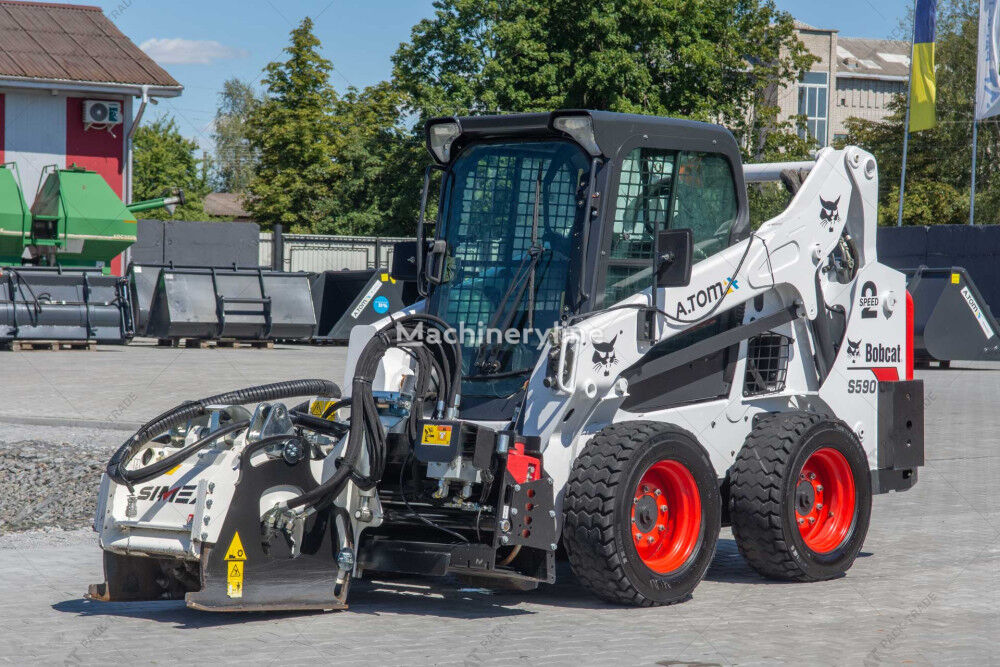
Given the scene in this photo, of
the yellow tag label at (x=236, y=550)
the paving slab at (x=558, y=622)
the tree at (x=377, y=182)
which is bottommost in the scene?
the paving slab at (x=558, y=622)

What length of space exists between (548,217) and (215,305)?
20411 mm

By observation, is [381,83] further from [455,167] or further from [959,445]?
[455,167]

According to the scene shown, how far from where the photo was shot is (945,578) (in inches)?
291

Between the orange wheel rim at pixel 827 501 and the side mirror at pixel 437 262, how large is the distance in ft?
7.74

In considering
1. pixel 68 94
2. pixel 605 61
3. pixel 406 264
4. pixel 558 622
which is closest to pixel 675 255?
pixel 406 264

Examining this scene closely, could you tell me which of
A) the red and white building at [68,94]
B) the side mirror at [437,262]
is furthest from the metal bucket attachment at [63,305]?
the side mirror at [437,262]

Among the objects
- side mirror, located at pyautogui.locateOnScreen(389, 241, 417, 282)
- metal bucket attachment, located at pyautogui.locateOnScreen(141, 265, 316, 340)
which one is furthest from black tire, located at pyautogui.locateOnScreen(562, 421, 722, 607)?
metal bucket attachment, located at pyautogui.locateOnScreen(141, 265, 316, 340)

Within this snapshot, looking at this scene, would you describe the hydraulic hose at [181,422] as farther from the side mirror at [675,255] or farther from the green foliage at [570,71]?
the green foliage at [570,71]

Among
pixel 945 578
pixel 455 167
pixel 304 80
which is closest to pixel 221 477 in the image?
pixel 455 167

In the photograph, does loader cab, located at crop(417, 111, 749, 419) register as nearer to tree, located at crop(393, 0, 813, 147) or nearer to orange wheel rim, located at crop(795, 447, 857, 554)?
orange wheel rim, located at crop(795, 447, 857, 554)

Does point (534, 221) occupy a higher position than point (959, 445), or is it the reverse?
point (534, 221)

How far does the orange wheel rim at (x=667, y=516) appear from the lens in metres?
6.60

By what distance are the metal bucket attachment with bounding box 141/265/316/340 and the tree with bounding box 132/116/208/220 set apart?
39.2m

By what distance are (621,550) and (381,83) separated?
2085 inches
